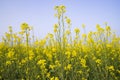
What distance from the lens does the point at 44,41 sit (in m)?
7.77

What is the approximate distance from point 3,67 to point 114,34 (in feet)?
18.8

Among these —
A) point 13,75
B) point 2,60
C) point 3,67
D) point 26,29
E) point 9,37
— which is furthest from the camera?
point 9,37

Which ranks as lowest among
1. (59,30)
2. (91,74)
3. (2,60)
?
(91,74)

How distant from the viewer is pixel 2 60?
5.59 m

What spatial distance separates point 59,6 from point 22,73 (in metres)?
2.40

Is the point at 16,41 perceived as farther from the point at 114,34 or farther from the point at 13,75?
the point at 114,34

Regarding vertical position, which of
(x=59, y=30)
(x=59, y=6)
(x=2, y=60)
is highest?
(x=59, y=6)

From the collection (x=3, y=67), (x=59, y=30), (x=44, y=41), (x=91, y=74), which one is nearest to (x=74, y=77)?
(x=91, y=74)

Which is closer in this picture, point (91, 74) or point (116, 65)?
point (91, 74)

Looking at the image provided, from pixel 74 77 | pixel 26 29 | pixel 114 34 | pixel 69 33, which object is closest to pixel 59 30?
pixel 26 29

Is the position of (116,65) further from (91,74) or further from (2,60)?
(2,60)

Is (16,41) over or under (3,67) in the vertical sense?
over

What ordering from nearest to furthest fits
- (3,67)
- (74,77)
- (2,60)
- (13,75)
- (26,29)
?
(26,29) → (74,77) → (13,75) → (3,67) → (2,60)

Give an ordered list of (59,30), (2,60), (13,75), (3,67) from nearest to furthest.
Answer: (59,30) → (13,75) → (3,67) → (2,60)
